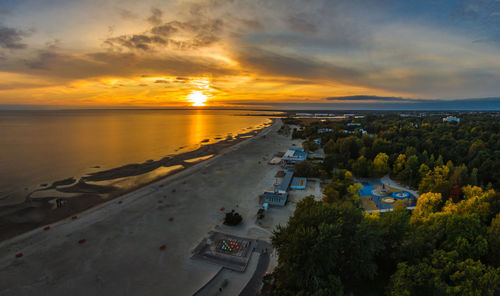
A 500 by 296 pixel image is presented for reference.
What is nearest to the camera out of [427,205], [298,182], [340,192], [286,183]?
[427,205]

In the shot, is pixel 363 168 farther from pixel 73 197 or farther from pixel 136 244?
pixel 73 197

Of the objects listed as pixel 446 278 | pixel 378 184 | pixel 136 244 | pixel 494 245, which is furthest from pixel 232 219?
pixel 378 184

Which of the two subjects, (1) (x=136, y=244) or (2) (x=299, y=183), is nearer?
(1) (x=136, y=244)

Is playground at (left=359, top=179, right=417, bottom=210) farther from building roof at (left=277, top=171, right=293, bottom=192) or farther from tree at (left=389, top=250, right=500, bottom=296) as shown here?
tree at (left=389, top=250, right=500, bottom=296)

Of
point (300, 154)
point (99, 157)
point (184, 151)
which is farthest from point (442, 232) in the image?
point (99, 157)

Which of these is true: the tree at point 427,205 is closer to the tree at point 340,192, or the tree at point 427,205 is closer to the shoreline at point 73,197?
the tree at point 340,192

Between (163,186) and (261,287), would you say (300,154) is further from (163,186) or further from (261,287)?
(261,287)
